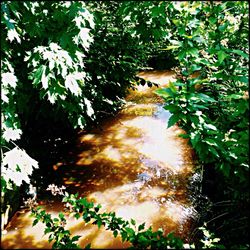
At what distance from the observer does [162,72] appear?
39.5 ft

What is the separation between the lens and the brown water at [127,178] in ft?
14.7

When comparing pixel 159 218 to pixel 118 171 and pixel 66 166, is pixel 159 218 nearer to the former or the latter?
pixel 118 171

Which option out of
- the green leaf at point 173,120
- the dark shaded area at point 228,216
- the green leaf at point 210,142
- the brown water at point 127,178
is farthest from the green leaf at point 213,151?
the brown water at point 127,178

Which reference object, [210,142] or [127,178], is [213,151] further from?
[127,178]

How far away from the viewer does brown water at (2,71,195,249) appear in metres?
4.47

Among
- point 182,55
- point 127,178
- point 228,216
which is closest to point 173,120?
point 182,55

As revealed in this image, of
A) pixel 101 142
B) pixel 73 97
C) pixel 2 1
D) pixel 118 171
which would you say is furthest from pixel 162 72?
pixel 2 1

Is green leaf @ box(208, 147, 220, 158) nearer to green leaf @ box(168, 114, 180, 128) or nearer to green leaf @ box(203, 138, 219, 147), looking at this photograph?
green leaf @ box(203, 138, 219, 147)

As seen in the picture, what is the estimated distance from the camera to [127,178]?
5.57m

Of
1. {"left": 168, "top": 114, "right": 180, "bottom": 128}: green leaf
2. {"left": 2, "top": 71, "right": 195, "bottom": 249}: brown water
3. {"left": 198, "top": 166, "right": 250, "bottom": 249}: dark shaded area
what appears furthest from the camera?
{"left": 2, "top": 71, "right": 195, "bottom": 249}: brown water

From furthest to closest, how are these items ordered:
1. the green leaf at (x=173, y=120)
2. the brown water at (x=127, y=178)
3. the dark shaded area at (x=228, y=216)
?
the brown water at (x=127, y=178)
the dark shaded area at (x=228, y=216)
the green leaf at (x=173, y=120)

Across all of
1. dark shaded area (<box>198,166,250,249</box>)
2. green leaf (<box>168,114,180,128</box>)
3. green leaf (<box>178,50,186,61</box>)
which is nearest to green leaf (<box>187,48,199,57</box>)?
green leaf (<box>178,50,186,61</box>)

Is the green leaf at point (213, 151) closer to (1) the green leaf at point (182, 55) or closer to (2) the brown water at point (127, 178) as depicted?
(1) the green leaf at point (182, 55)

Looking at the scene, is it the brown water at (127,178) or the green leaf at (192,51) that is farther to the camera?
the brown water at (127,178)
